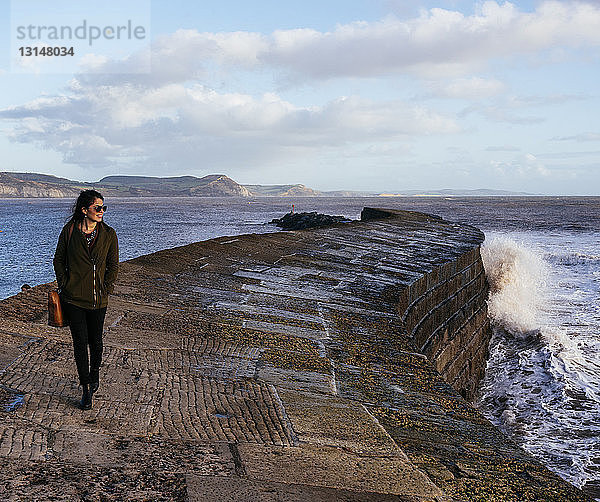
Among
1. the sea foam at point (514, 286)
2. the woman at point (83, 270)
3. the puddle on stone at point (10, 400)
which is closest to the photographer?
the puddle on stone at point (10, 400)

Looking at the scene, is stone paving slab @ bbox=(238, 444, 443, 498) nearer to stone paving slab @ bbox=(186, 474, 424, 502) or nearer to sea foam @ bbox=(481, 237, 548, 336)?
stone paving slab @ bbox=(186, 474, 424, 502)

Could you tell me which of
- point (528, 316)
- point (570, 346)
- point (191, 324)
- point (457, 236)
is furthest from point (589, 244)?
point (191, 324)

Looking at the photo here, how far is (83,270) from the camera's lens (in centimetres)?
399

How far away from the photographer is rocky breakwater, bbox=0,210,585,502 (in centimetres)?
304

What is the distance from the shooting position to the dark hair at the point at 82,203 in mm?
3945

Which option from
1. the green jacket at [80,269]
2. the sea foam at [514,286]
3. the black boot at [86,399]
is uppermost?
the green jacket at [80,269]

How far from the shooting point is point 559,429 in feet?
25.6

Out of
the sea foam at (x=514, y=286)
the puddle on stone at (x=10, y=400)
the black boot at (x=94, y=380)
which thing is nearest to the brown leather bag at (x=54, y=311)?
the black boot at (x=94, y=380)


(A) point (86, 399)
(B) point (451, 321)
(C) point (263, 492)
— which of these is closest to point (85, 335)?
(A) point (86, 399)

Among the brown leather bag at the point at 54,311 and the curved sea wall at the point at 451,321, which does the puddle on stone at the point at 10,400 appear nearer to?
the brown leather bag at the point at 54,311

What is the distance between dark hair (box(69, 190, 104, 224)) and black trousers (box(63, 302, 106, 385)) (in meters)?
0.57

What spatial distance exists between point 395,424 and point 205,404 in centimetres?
132

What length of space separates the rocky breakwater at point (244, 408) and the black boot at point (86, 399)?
4cm

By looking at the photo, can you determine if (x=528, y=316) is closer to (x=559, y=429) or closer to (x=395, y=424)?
(x=559, y=429)
